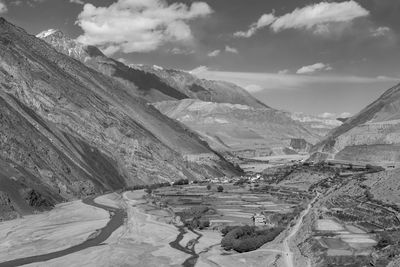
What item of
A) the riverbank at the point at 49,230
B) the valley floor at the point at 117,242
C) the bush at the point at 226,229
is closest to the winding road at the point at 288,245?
the valley floor at the point at 117,242

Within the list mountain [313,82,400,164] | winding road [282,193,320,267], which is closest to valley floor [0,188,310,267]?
winding road [282,193,320,267]

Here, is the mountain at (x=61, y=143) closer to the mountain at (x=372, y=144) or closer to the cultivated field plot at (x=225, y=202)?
the cultivated field plot at (x=225, y=202)

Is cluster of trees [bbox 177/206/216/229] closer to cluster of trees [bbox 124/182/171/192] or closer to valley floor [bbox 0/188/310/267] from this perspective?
valley floor [bbox 0/188/310/267]

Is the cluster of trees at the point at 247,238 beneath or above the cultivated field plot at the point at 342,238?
beneath

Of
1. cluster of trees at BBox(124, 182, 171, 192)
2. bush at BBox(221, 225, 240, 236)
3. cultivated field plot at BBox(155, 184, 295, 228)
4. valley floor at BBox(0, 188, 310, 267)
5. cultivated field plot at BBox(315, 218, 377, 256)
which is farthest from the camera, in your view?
cluster of trees at BBox(124, 182, 171, 192)

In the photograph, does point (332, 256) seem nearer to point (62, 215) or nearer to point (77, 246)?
point (77, 246)

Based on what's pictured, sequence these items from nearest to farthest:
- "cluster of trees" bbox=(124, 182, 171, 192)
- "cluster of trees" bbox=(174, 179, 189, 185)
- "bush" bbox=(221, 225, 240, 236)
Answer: "bush" bbox=(221, 225, 240, 236) < "cluster of trees" bbox=(124, 182, 171, 192) < "cluster of trees" bbox=(174, 179, 189, 185)
